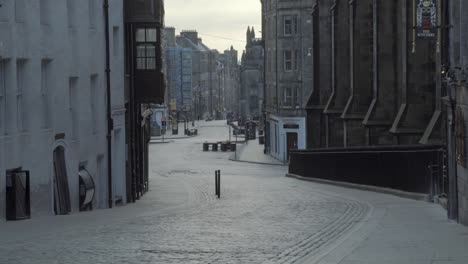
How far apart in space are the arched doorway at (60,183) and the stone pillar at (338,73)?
22.7 metres

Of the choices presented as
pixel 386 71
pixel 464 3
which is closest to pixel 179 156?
pixel 386 71

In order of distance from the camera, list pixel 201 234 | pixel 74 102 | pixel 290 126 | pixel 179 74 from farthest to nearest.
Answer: pixel 179 74, pixel 290 126, pixel 74 102, pixel 201 234

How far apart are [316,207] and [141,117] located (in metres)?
16.6

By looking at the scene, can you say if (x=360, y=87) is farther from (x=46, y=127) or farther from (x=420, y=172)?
(x=46, y=127)

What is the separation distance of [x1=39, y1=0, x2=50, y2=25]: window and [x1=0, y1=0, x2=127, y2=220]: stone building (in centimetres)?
3

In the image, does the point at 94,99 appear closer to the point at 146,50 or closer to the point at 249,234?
the point at 146,50

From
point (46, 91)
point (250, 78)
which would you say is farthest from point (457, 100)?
point (250, 78)

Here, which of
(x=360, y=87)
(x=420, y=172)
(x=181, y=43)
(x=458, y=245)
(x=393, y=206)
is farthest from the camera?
(x=181, y=43)

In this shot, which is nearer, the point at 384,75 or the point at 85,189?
the point at 85,189

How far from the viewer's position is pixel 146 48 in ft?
121

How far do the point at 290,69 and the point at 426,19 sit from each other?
54.2 meters

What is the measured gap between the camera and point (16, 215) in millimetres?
22906

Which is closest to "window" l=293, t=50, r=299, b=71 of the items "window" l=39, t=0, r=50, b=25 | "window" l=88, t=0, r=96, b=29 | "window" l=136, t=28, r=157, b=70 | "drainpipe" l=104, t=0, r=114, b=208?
"window" l=136, t=28, r=157, b=70

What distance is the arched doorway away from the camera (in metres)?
26.9
